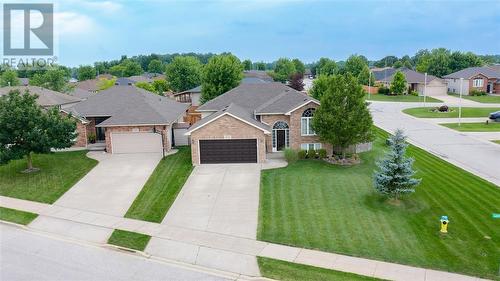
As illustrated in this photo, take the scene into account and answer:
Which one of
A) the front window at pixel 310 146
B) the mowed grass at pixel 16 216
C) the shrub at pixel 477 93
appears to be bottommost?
the mowed grass at pixel 16 216

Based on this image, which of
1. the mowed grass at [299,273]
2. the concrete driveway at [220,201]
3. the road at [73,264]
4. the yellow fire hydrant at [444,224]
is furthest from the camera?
the concrete driveway at [220,201]

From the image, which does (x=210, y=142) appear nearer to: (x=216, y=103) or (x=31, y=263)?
(x=216, y=103)

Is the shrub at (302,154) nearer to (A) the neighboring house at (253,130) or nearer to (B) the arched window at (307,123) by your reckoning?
(A) the neighboring house at (253,130)

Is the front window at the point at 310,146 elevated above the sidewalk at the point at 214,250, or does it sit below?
above

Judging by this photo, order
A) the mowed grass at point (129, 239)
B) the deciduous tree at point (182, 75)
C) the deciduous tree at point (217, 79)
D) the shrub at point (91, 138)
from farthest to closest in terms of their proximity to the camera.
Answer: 1. the deciduous tree at point (182, 75)
2. the deciduous tree at point (217, 79)
3. the shrub at point (91, 138)
4. the mowed grass at point (129, 239)

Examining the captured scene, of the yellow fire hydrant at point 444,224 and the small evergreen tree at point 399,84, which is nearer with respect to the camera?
the yellow fire hydrant at point 444,224

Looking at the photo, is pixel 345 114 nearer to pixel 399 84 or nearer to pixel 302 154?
pixel 302 154

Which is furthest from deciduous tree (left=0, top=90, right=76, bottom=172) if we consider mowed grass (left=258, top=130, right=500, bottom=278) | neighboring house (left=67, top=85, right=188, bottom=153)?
mowed grass (left=258, top=130, right=500, bottom=278)

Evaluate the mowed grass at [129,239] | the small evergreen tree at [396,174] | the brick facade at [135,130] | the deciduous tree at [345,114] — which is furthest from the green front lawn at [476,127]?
the mowed grass at [129,239]
